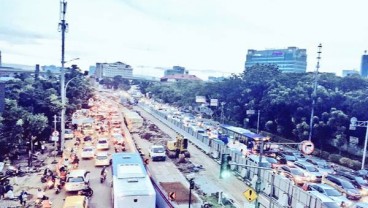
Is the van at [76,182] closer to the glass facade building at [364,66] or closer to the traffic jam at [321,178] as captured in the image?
the traffic jam at [321,178]

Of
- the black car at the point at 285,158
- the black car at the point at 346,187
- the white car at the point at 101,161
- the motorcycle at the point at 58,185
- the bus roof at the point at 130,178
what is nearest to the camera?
the bus roof at the point at 130,178

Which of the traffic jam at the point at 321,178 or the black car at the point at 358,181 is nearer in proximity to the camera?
the traffic jam at the point at 321,178

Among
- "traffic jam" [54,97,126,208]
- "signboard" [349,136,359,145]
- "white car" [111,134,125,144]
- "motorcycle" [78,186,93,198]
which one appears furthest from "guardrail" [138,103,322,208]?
"signboard" [349,136,359,145]

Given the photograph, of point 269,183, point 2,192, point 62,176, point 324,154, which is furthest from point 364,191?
point 2,192

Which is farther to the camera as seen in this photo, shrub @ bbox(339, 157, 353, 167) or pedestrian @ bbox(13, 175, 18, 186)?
shrub @ bbox(339, 157, 353, 167)

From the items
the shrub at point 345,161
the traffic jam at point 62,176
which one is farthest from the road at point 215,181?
the shrub at point 345,161

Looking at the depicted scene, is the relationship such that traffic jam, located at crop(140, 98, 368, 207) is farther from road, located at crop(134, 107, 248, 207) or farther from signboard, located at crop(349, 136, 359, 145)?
signboard, located at crop(349, 136, 359, 145)

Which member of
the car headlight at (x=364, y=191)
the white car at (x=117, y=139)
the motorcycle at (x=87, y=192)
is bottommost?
the car headlight at (x=364, y=191)

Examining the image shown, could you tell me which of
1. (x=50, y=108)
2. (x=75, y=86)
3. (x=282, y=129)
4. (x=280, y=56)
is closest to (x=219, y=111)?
(x=282, y=129)

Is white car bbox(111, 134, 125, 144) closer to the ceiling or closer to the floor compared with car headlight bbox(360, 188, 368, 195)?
closer to the ceiling
